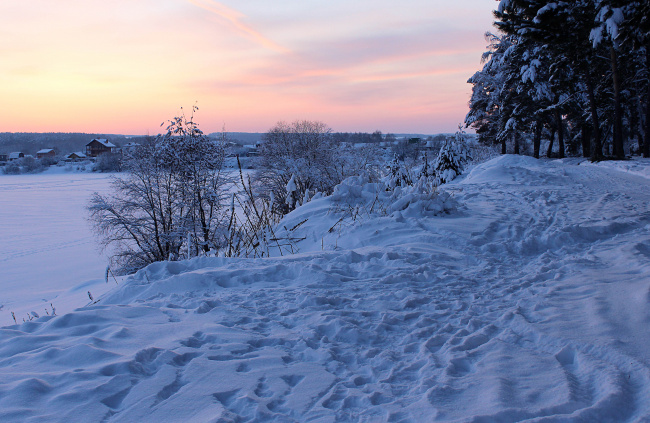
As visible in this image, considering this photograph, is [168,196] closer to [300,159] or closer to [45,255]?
[45,255]

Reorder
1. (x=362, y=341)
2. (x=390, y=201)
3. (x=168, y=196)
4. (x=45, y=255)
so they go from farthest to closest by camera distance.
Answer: (x=45, y=255) → (x=168, y=196) → (x=390, y=201) → (x=362, y=341)

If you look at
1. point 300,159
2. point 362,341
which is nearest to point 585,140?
point 300,159

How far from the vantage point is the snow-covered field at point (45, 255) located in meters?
11.6

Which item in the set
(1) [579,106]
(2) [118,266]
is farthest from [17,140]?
(1) [579,106]

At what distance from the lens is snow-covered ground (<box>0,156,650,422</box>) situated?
2000 millimetres

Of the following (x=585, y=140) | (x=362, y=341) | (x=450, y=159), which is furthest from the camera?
(x=585, y=140)

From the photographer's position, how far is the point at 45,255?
24281 mm

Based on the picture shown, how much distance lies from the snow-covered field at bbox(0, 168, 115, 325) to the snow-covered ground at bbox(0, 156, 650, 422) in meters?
4.12

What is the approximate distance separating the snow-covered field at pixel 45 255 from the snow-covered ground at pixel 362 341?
412cm

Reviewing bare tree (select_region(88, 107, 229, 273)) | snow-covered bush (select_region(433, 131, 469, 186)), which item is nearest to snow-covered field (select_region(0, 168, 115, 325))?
bare tree (select_region(88, 107, 229, 273))

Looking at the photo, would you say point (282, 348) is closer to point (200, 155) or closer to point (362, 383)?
point (362, 383)

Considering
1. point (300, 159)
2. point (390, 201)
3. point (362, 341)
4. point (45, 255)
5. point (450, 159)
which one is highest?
point (300, 159)

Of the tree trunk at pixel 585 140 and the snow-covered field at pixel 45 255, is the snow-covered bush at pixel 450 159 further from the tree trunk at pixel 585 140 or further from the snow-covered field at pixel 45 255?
the tree trunk at pixel 585 140

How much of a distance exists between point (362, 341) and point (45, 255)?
2799 cm
